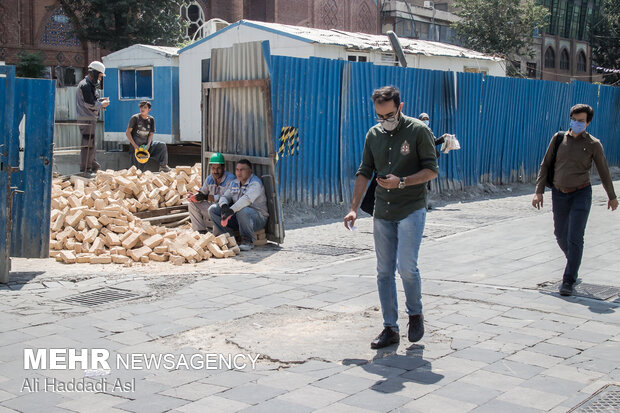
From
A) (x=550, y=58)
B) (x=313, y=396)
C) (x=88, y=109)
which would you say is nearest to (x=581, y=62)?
(x=550, y=58)

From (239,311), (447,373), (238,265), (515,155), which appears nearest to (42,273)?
(238,265)

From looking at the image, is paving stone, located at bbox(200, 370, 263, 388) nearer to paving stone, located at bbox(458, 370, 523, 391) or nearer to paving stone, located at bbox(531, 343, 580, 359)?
paving stone, located at bbox(458, 370, 523, 391)

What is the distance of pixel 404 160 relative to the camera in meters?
5.60

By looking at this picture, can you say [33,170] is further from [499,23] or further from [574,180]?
[499,23]

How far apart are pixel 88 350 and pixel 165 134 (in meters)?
16.9

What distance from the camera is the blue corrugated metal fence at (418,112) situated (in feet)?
42.0

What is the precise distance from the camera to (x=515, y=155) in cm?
1928

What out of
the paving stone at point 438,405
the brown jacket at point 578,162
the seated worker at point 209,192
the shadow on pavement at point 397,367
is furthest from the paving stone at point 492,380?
the seated worker at point 209,192

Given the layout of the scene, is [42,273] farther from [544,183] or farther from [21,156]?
[544,183]

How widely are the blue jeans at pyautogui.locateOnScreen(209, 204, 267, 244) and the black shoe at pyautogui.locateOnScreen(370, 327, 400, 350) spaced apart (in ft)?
14.9

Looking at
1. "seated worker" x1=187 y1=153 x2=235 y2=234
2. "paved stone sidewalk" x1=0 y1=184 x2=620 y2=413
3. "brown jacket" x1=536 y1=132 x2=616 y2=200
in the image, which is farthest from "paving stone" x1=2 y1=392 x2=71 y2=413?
"seated worker" x1=187 y1=153 x2=235 y2=234

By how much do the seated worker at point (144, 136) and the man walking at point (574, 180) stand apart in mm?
8969

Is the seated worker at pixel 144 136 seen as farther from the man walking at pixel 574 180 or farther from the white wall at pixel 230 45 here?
the man walking at pixel 574 180

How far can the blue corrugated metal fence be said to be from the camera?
12789mm
